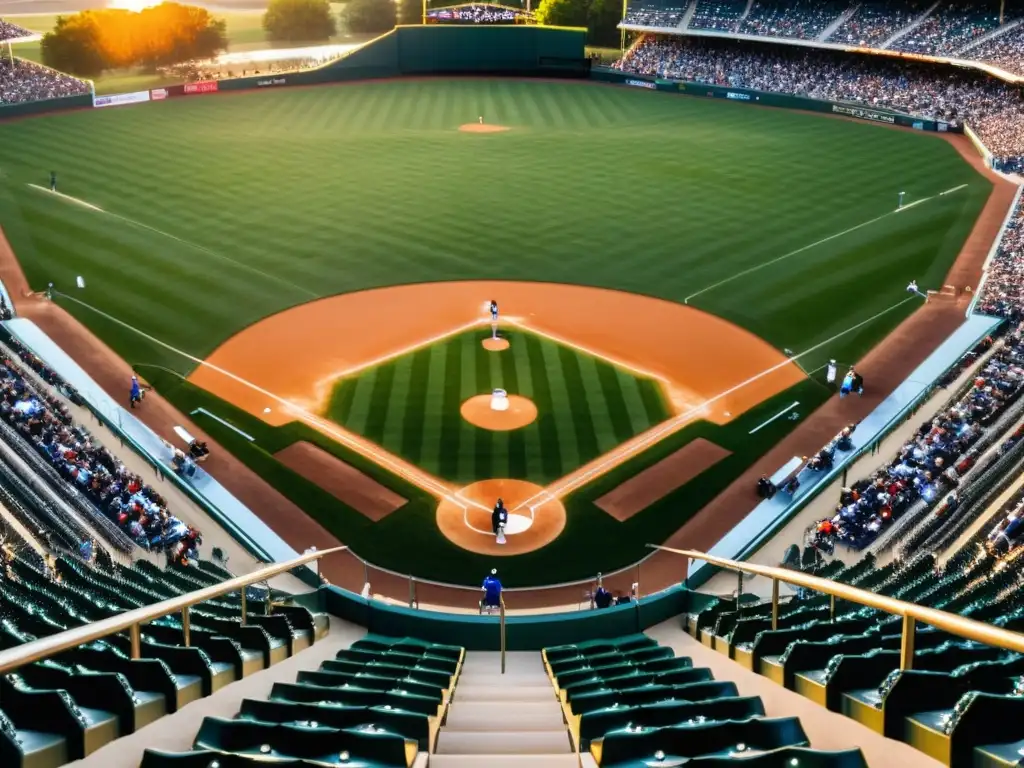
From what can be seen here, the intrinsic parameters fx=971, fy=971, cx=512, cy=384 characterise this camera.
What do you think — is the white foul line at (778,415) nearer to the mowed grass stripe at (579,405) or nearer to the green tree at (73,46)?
the mowed grass stripe at (579,405)

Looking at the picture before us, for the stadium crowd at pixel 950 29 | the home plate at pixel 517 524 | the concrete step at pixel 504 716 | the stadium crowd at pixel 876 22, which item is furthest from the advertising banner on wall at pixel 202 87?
the concrete step at pixel 504 716

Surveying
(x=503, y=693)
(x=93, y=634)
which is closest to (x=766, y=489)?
(x=503, y=693)

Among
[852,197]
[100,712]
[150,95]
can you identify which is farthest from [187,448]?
[150,95]

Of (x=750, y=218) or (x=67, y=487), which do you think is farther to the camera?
(x=750, y=218)

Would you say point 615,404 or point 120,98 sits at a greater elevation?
point 120,98

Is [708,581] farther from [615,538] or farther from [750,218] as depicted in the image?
[750,218]

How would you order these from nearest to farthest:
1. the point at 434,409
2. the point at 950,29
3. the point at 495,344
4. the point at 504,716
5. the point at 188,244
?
the point at 504,716, the point at 434,409, the point at 495,344, the point at 188,244, the point at 950,29

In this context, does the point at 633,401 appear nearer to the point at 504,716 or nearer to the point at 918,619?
the point at 504,716

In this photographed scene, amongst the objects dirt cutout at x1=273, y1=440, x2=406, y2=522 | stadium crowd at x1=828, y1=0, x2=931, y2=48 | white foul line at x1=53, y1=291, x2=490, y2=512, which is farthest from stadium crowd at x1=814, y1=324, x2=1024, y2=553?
stadium crowd at x1=828, y1=0, x2=931, y2=48
